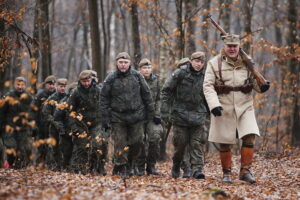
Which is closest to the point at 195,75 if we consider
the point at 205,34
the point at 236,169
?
the point at 236,169

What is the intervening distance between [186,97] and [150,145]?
81.8 inches

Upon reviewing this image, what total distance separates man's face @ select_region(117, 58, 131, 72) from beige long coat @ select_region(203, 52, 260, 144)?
1826 millimetres

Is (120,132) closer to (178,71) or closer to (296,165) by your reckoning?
(178,71)

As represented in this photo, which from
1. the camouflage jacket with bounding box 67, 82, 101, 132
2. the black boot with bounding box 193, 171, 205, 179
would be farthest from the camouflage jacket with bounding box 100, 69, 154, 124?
the black boot with bounding box 193, 171, 205, 179

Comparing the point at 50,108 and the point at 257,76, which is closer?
the point at 257,76

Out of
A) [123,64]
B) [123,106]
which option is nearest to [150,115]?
[123,106]

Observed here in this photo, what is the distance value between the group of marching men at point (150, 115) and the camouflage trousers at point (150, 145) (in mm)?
23

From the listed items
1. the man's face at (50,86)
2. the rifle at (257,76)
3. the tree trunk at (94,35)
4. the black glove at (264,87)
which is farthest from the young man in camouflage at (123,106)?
the tree trunk at (94,35)

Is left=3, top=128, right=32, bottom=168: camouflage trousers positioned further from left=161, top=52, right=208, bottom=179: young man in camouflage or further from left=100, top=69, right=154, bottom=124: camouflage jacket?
left=161, top=52, right=208, bottom=179: young man in camouflage

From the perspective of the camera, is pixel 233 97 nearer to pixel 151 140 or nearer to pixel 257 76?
pixel 257 76

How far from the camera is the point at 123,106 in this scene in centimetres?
999

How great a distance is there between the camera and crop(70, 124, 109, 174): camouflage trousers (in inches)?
440

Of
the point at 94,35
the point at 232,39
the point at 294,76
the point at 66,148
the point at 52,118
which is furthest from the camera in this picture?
the point at 294,76

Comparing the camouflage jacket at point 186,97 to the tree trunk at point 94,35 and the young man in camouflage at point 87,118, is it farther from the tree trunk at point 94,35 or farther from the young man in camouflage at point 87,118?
the tree trunk at point 94,35
